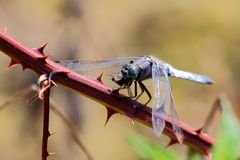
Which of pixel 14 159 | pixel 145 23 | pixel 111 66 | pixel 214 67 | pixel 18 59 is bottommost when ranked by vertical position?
pixel 14 159

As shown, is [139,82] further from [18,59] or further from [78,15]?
[78,15]

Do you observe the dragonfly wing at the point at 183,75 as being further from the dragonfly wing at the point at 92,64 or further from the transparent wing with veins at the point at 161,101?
the dragonfly wing at the point at 92,64

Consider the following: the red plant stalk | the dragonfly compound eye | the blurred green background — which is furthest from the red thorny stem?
the blurred green background

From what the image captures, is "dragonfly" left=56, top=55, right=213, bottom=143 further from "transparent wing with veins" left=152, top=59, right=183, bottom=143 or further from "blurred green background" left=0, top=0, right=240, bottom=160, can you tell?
"blurred green background" left=0, top=0, right=240, bottom=160

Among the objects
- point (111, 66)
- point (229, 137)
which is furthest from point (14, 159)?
point (229, 137)

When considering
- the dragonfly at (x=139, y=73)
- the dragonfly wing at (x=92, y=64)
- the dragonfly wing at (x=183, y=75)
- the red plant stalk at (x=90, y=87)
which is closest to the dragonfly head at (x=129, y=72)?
the dragonfly at (x=139, y=73)
